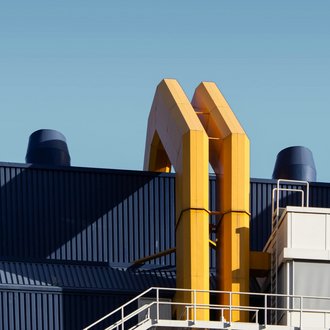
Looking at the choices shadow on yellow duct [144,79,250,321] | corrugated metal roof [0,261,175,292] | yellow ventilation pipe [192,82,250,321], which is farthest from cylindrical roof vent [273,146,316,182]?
yellow ventilation pipe [192,82,250,321]

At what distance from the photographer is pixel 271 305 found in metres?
65.0

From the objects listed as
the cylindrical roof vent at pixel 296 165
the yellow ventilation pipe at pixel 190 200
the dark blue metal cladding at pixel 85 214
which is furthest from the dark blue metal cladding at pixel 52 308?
the cylindrical roof vent at pixel 296 165

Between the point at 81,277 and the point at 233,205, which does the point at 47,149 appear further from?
the point at 233,205

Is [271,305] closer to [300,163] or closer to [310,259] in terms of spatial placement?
[310,259]

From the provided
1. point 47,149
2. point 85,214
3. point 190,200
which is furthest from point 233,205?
point 47,149

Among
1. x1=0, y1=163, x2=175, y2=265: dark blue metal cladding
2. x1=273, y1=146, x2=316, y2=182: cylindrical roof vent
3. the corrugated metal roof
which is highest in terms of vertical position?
x1=273, y1=146, x2=316, y2=182: cylindrical roof vent

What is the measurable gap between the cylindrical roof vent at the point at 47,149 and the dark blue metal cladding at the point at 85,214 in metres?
7.15

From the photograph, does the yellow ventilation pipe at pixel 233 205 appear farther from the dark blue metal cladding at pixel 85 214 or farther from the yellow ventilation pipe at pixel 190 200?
the dark blue metal cladding at pixel 85 214

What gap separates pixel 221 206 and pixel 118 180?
800 cm

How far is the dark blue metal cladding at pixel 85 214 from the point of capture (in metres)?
71.5

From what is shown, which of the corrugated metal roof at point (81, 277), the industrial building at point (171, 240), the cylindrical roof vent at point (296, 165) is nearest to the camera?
the industrial building at point (171, 240)

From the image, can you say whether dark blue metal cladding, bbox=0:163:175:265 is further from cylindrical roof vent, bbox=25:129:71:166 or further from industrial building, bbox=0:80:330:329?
cylindrical roof vent, bbox=25:129:71:166

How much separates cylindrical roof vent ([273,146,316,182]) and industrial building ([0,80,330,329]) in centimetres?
551

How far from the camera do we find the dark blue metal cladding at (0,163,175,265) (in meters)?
71.5
